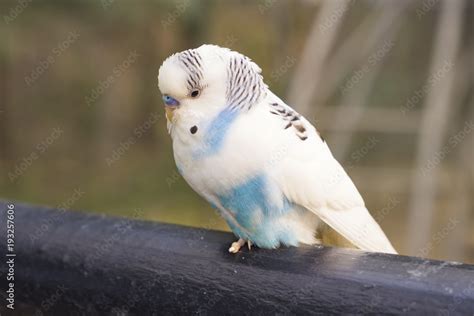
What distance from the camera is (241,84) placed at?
52.3 inches

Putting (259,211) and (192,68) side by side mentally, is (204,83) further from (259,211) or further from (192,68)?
(259,211)

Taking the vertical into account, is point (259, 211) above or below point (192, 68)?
below

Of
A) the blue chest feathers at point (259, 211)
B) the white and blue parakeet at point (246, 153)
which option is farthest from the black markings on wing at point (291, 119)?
the blue chest feathers at point (259, 211)

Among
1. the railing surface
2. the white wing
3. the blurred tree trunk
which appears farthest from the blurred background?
the railing surface

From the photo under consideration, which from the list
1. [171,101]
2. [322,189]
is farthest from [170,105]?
[322,189]

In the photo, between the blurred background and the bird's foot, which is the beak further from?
the blurred background

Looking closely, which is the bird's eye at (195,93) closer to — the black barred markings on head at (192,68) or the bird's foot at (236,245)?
the black barred markings on head at (192,68)

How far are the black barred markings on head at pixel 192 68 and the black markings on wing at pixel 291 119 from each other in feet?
0.57

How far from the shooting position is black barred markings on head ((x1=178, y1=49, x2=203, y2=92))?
128 centimetres

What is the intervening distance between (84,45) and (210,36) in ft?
3.35

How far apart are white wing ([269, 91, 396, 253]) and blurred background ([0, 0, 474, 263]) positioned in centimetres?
241

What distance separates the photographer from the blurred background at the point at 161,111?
4.13m

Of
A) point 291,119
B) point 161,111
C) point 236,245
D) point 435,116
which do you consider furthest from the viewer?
point 161,111

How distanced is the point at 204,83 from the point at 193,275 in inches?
14.7
